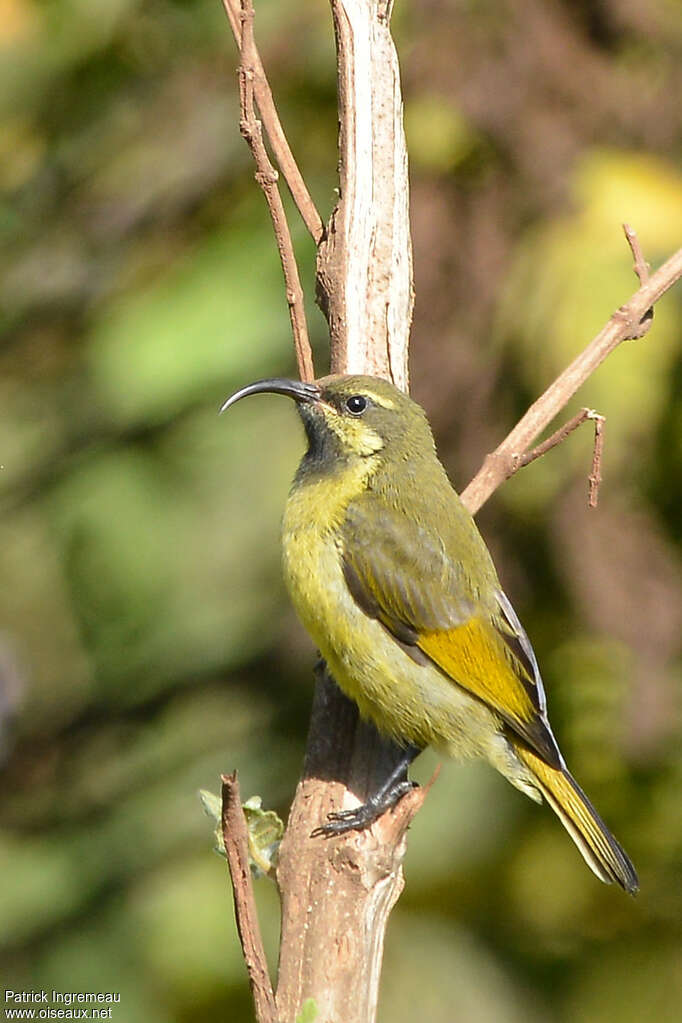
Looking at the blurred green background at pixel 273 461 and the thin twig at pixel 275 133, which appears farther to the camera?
the blurred green background at pixel 273 461

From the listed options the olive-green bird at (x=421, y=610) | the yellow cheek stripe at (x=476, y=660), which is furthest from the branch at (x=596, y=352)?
the yellow cheek stripe at (x=476, y=660)

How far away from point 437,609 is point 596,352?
0.78 m

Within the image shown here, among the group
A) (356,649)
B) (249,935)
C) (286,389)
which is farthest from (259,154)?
(249,935)

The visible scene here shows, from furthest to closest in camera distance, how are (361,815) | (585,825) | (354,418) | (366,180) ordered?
(354,418), (585,825), (366,180), (361,815)

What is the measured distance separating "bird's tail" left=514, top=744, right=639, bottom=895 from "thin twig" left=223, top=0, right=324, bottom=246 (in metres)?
1.43

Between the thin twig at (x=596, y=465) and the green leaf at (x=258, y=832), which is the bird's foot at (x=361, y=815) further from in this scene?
the thin twig at (x=596, y=465)

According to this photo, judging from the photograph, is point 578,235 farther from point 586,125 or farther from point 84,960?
point 84,960

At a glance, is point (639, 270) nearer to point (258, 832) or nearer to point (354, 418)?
point (354, 418)

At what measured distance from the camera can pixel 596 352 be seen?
3.09 meters

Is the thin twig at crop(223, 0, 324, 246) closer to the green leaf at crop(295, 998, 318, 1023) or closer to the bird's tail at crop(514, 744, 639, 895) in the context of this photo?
the bird's tail at crop(514, 744, 639, 895)

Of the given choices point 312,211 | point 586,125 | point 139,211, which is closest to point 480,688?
point 312,211

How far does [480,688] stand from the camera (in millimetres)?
3412

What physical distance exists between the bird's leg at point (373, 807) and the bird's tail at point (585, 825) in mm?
447

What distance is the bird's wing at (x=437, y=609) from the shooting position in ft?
11.2
